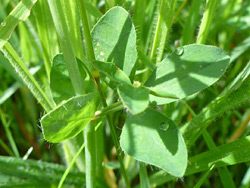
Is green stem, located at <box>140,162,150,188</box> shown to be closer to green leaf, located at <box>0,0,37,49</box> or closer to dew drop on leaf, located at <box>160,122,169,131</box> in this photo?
dew drop on leaf, located at <box>160,122,169,131</box>

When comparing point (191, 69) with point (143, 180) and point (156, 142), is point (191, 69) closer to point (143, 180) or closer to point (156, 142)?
point (156, 142)

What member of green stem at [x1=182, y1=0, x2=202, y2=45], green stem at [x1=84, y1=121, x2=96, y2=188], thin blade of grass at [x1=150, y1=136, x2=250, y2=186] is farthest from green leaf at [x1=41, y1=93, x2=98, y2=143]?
green stem at [x1=182, y1=0, x2=202, y2=45]

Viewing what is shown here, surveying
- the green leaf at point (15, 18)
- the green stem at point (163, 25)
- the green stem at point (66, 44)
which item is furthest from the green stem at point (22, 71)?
the green stem at point (163, 25)

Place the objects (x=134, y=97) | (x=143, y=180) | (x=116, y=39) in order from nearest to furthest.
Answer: (x=134, y=97)
(x=116, y=39)
(x=143, y=180)

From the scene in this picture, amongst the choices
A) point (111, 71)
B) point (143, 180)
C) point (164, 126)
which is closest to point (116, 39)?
point (111, 71)

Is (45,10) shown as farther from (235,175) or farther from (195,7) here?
(235,175)

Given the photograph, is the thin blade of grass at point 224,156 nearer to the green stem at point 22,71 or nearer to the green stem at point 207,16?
the green stem at point 207,16
